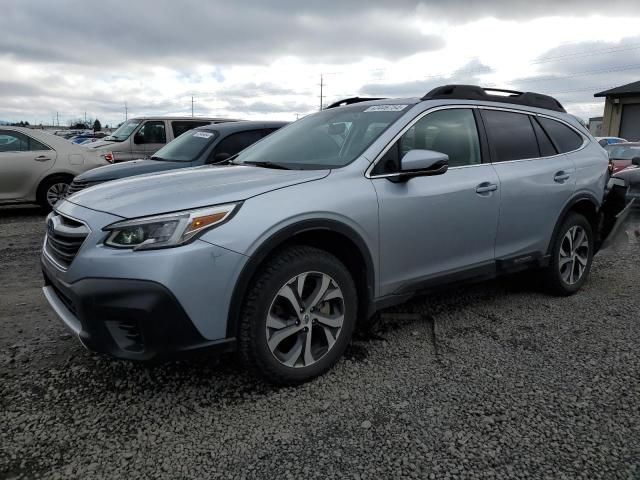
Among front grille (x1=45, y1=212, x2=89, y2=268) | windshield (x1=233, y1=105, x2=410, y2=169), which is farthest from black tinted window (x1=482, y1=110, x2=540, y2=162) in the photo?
front grille (x1=45, y1=212, x2=89, y2=268)

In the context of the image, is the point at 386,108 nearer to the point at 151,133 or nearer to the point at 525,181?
the point at 525,181

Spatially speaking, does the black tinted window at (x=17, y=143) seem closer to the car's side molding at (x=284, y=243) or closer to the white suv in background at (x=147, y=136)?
the white suv in background at (x=147, y=136)

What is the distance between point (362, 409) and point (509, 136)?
249cm

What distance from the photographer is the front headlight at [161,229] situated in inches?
96.6

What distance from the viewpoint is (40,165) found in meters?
8.80

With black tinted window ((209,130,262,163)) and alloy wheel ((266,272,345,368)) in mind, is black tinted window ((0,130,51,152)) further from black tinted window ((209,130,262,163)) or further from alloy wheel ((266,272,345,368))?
alloy wheel ((266,272,345,368))

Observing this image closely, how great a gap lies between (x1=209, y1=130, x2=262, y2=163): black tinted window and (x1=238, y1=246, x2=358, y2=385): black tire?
4.44 metres

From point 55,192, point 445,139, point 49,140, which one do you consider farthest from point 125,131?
point 445,139

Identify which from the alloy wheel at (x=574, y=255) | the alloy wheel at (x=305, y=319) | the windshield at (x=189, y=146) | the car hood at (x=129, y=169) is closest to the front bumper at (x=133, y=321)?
the alloy wheel at (x=305, y=319)

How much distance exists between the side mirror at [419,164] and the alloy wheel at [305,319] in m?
0.82

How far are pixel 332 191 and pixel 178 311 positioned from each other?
1.07 meters

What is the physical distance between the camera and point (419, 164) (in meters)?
3.12

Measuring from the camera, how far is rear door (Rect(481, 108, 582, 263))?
3857 millimetres

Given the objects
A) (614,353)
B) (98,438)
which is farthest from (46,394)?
(614,353)
